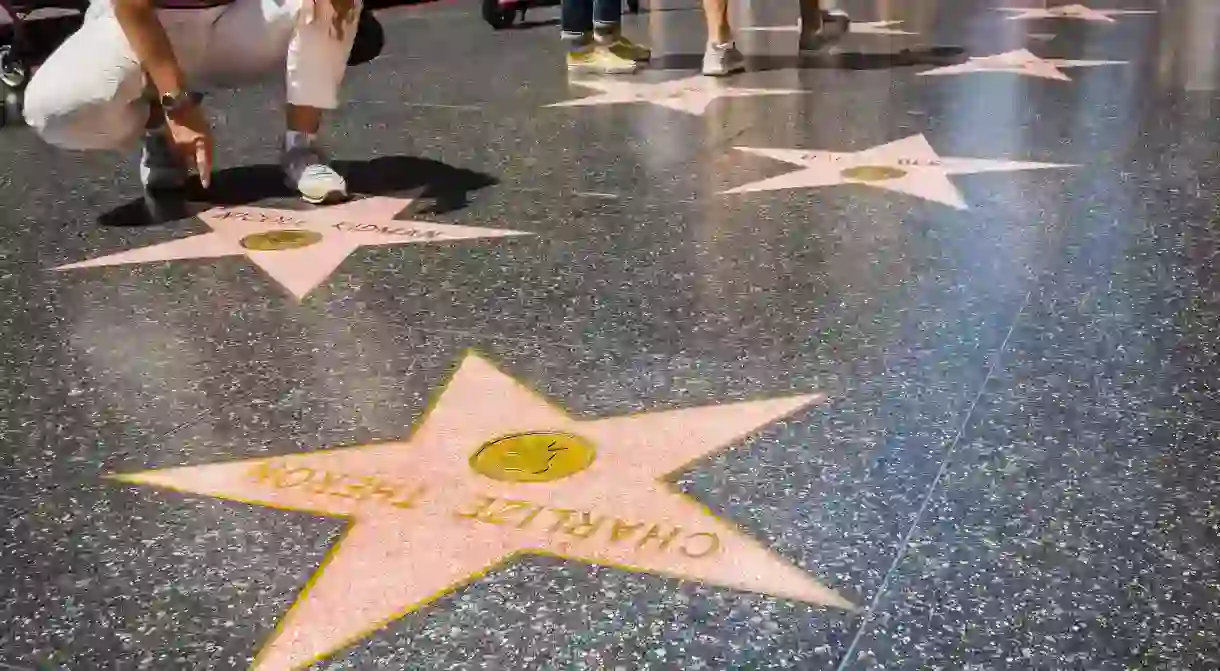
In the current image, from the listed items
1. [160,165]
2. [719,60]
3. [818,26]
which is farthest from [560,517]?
[818,26]

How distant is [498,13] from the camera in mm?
4086

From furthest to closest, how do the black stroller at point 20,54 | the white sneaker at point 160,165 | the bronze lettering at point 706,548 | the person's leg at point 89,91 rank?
the black stroller at point 20,54
the white sneaker at point 160,165
the person's leg at point 89,91
the bronze lettering at point 706,548

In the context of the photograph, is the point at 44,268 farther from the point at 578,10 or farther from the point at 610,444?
the point at 578,10

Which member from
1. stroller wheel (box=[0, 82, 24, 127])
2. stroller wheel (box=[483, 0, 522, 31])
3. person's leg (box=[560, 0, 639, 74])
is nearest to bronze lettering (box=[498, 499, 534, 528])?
stroller wheel (box=[0, 82, 24, 127])

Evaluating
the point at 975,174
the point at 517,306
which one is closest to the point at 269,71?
the point at 517,306

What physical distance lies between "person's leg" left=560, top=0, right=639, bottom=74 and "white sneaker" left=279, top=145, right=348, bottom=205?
4.22ft

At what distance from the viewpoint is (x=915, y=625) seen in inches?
28.0

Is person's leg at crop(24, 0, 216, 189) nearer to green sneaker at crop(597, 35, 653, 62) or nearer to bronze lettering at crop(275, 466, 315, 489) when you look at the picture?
bronze lettering at crop(275, 466, 315, 489)

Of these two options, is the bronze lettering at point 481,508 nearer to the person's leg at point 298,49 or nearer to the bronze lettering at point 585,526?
the bronze lettering at point 585,526

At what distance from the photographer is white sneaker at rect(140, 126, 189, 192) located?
1.90 m

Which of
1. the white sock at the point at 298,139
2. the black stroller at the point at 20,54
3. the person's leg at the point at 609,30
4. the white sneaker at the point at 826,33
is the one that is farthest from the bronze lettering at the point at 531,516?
the white sneaker at the point at 826,33

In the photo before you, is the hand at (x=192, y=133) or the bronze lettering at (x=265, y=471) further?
the hand at (x=192, y=133)

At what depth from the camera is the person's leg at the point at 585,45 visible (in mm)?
3037

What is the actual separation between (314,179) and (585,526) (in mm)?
1093
